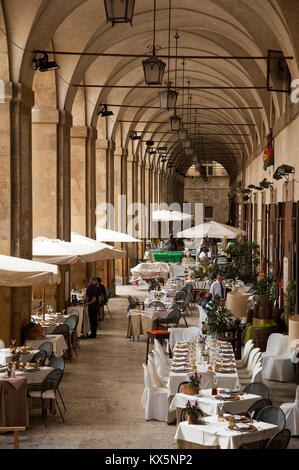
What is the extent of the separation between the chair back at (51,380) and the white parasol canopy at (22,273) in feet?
4.43

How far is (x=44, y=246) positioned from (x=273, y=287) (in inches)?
254

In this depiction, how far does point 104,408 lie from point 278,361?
3.53m

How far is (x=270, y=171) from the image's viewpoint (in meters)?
20.7

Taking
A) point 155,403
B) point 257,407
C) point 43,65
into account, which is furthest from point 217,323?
point 43,65

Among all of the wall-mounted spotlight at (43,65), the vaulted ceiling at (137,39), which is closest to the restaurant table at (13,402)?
the vaulted ceiling at (137,39)

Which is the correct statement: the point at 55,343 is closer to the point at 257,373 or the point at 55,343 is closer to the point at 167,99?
the point at 257,373

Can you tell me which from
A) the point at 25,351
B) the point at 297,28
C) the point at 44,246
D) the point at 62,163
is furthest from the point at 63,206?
the point at 297,28

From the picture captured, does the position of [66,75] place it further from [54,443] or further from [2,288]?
[54,443]

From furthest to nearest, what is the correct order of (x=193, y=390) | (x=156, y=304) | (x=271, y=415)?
(x=156, y=304) < (x=193, y=390) < (x=271, y=415)

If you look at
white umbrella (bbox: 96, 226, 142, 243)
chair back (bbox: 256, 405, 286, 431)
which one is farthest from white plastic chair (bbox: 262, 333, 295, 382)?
white umbrella (bbox: 96, 226, 142, 243)

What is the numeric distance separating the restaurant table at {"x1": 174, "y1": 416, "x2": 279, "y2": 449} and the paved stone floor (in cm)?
116

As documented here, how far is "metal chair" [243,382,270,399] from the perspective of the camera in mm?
9543

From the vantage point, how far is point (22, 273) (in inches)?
412

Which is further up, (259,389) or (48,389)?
(259,389)
